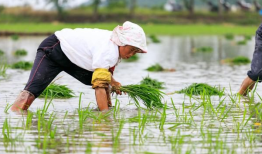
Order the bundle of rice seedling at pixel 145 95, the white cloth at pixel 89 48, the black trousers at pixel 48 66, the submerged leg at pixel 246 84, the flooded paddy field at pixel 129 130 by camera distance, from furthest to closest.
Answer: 1. the submerged leg at pixel 246 84
2. the bundle of rice seedling at pixel 145 95
3. the black trousers at pixel 48 66
4. the white cloth at pixel 89 48
5. the flooded paddy field at pixel 129 130

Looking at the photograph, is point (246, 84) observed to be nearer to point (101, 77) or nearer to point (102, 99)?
point (102, 99)

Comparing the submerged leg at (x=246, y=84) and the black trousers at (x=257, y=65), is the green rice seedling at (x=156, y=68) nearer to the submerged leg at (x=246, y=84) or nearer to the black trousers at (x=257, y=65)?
the submerged leg at (x=246, y=84)

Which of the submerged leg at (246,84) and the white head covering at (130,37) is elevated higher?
the white head covering at (130,37)

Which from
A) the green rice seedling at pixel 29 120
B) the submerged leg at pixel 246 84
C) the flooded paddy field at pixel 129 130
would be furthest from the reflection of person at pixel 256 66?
the green rice seedling at pixel 29 120

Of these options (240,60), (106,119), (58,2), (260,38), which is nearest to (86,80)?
(106,119)

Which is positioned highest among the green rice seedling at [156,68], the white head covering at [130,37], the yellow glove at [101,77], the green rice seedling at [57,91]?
the white head covering at [130,37]

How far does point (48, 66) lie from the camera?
7844mm

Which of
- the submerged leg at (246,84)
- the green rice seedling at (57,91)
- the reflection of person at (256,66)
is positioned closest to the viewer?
the reflection of person at (256,66)

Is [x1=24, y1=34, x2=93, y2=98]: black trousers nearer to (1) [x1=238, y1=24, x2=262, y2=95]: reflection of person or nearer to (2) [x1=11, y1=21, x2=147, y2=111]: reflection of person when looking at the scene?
(2) [x1=11, y1=21, x2=147, y2=111]: reflection of person

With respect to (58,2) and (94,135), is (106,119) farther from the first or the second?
(58,2)

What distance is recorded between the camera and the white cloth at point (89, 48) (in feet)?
24.1

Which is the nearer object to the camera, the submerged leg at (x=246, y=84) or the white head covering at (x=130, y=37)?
the white head covering at (x=130, y=37)

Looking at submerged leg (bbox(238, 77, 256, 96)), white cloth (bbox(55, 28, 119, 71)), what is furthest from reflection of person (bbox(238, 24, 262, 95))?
white cloth (bbox(55, 28, 119, 71))

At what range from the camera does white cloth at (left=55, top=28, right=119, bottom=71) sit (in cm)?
735
